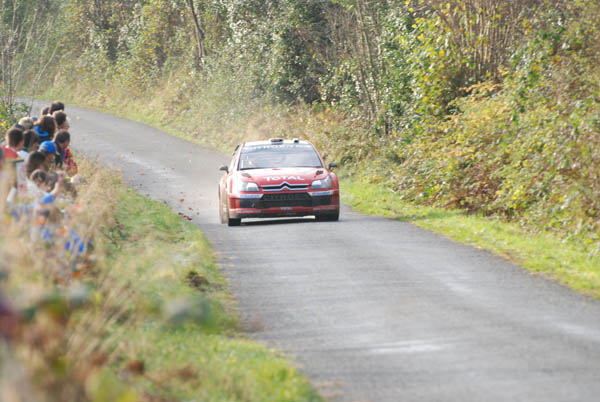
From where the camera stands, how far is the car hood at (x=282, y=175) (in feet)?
58.5

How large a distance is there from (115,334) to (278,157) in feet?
42.0

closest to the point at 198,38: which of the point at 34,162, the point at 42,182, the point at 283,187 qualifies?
the point at 283,187

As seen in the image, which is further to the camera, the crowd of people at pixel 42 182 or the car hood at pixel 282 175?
the car hood at pixel 282 175

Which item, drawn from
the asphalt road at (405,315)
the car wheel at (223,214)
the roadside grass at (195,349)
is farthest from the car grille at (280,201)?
the roadside grass at (195,349)

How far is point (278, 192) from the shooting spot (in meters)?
17.8

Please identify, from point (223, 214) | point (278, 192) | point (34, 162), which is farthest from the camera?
A: point (223, 214)

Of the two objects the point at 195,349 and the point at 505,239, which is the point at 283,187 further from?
the point at 195,349

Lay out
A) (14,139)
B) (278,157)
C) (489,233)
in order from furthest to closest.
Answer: (278,157) → (489,233) → (14,139)

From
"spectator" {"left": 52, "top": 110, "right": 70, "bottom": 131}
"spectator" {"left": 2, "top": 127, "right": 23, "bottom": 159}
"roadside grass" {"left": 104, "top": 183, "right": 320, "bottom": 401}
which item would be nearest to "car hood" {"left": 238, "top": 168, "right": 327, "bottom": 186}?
"spectator" {"left": 52, "top": 110, "right": 70, "bottom": 131}

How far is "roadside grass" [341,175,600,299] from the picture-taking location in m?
12.6

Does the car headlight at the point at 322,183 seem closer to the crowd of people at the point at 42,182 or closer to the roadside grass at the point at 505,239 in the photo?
the roadside grass at the point at 505,239

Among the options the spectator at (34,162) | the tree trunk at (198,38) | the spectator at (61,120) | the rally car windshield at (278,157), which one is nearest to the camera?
the spectator at (34,162)

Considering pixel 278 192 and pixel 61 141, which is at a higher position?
pixel 61 141

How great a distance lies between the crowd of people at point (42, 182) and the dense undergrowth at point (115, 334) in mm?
153
